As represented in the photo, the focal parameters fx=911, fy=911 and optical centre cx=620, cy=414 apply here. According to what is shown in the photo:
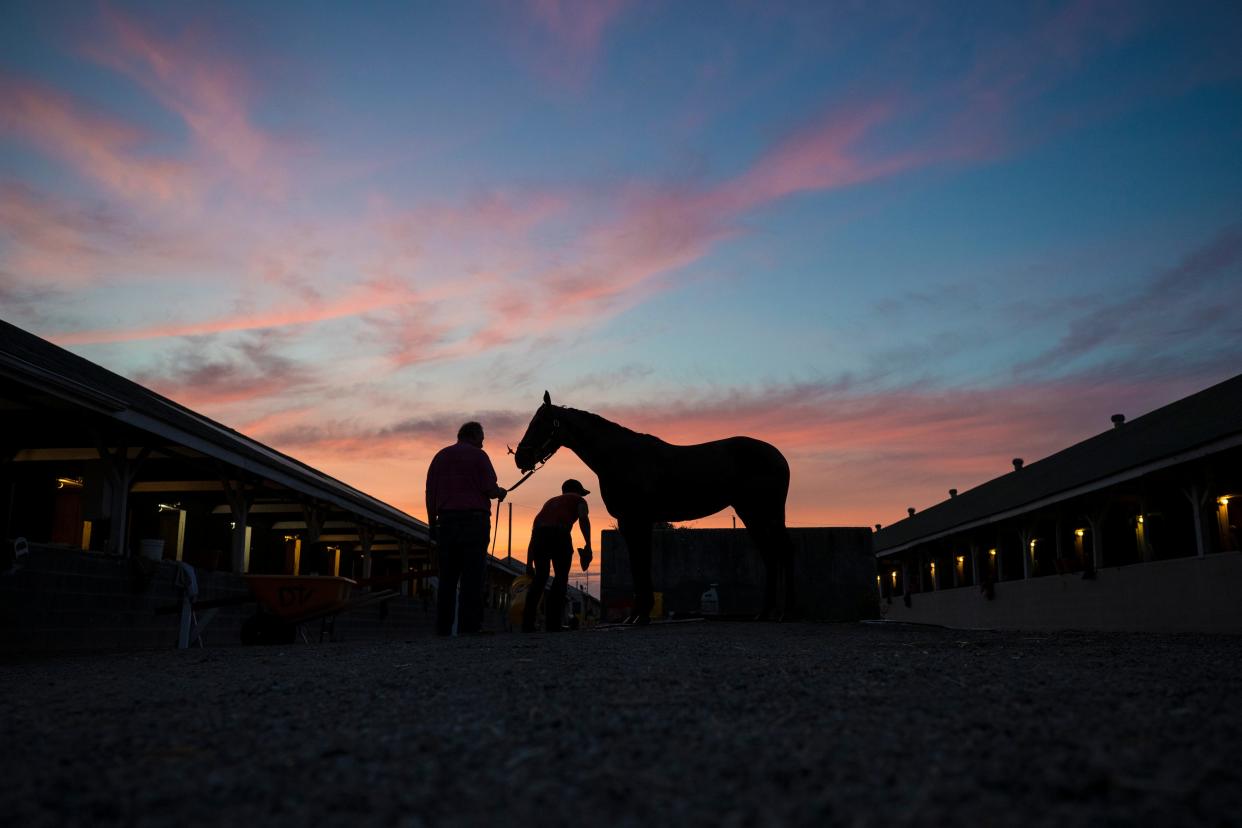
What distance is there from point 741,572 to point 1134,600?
21.8ft

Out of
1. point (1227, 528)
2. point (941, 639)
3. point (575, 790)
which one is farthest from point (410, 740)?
point (1227, 528)

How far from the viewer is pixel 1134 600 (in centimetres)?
1478

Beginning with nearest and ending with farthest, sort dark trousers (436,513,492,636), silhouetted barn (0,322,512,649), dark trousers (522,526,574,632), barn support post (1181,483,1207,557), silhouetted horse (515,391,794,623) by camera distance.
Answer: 1. dark trousers (436,513,492,636)
2. silhouetted barn (0,322,512,649)
3. dark trousers (522,526,574,632)
4. silhouetted horse (515,391,794,623)
5. barn support post (1181,483,1207,557)

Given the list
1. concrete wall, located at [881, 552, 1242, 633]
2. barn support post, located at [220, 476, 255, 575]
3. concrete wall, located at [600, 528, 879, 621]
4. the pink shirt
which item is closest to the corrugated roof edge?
barn support post, located at [220, 476, 255, 575]

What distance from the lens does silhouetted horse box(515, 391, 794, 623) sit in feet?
34.1

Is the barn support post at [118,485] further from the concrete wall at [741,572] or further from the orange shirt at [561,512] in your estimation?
the concrete wall at [741,572]

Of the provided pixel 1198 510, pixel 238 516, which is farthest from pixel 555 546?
pixel 1198 510

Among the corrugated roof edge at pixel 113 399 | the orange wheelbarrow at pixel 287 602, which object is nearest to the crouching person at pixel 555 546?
the orange wheelbarrow at pixel 287 602

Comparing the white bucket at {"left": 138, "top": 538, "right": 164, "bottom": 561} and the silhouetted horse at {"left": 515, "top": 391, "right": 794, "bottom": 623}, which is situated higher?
the silhouetted horse at {"left": 515, "top": 391, "right": 794, "bottom": 623}

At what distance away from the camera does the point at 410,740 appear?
2762 millimetres

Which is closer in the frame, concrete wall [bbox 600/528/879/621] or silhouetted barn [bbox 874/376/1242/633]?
silhouetted barn [bbox 874/376/1242/633]

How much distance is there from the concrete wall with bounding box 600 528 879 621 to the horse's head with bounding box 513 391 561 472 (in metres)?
7.23

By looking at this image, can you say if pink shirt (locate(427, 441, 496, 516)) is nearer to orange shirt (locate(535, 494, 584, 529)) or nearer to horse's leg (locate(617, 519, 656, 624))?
orange shirt (locate(535, 494, 584, 529))

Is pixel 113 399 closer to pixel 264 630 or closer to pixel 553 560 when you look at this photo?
pixel 264 630
